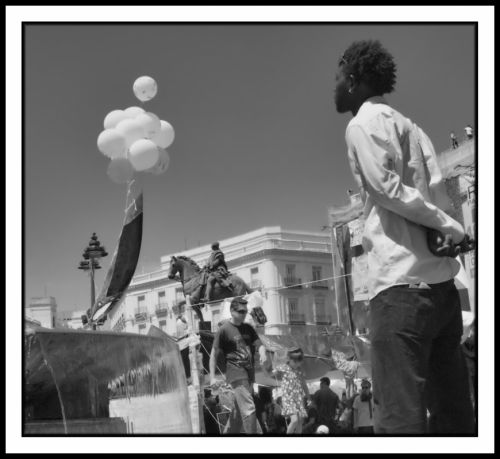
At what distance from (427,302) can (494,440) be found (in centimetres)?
55

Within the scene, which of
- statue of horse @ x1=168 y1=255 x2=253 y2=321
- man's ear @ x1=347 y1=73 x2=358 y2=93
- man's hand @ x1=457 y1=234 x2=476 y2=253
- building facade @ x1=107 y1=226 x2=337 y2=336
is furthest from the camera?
building facade @ x1=107 y1=226 x2=337 y2=336

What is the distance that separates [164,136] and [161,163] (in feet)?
1.51

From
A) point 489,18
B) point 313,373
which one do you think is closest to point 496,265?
point 489,18

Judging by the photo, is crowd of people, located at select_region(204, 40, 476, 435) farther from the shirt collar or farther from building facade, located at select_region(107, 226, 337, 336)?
building facade, located at select_region(107, 226, 337, 336)

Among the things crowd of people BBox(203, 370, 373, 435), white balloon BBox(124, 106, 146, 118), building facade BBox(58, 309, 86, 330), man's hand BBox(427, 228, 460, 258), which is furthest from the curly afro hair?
building facade BBox(58, 309, 86, 330)

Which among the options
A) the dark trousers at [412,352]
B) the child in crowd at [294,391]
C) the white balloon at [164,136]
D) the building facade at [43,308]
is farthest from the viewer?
the building facade at [43,308]

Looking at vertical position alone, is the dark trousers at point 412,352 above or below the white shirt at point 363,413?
above

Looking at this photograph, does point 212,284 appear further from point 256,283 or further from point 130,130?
point 256,283

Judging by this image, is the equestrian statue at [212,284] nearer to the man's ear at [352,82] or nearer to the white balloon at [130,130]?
the white balloon at [130,130]

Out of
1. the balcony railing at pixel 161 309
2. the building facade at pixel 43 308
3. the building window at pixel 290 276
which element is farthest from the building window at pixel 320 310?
the building facade at pixel 43 308

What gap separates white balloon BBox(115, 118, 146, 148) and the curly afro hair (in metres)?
6.51

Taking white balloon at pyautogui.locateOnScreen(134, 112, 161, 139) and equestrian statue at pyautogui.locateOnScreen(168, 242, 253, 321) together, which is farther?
equestrian statue at pyautogui.locateOnScreen(168, 242, 253, 321)

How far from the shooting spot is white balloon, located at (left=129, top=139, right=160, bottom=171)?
920 centimetres

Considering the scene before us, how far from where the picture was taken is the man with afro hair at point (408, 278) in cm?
265
